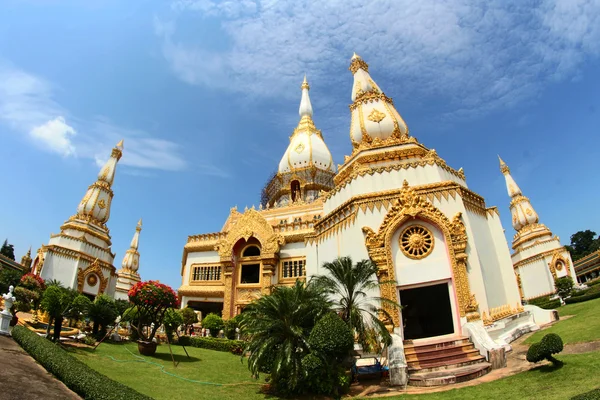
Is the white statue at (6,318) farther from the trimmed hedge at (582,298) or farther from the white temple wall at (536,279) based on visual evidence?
the white temple wall at (536,279)

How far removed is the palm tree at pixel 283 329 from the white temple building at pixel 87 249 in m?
27.6

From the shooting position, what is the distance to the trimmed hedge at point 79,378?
26.9ft

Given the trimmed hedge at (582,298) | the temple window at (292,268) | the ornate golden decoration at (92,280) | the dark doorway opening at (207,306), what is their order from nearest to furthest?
1. the trimmed hedge at (582,298)
2. the temple window at (292,268)
3. the dark doorway opening at (207,306)
4. the ornate golden decoration at (92,280)

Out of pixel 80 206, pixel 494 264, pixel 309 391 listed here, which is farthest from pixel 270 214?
pixel 309 391

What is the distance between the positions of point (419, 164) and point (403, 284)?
6.46 metres

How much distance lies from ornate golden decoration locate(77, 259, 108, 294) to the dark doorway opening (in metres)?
9.97

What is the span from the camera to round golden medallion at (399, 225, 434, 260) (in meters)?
17.3

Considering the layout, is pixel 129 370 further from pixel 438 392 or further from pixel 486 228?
pixel 486 228

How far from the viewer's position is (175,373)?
47.3 ft

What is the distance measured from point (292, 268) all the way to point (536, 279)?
101 feet

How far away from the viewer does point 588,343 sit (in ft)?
42.3

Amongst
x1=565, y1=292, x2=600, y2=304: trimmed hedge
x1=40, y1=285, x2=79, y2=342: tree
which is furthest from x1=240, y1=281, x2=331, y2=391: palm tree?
x1=565, y1=292, x2=600, y2=304: trimmed hedge

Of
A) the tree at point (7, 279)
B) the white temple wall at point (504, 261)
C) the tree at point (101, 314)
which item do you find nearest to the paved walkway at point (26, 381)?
the tree at point (101, 314)

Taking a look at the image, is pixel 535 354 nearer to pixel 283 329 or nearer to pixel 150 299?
pixel 283 329
